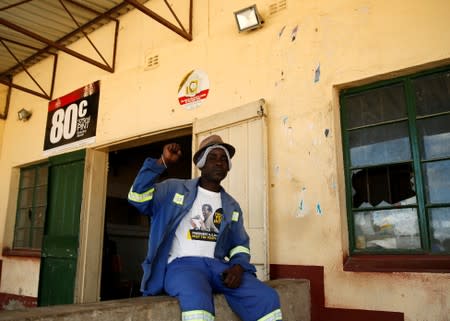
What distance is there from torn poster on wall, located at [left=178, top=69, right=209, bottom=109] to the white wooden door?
423 mm

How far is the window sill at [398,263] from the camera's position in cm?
289

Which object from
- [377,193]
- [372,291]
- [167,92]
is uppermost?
[167,92]

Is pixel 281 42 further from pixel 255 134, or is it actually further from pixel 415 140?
pixel 415 140

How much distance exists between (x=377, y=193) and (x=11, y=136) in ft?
21.4

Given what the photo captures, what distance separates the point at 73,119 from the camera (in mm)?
6188

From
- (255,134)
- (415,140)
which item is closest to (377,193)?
(415,140)

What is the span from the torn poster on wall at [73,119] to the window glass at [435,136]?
424 centimetres

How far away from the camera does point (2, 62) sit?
7.21m

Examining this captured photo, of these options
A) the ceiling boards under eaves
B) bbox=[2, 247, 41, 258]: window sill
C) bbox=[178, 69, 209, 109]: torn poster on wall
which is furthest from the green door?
bbox=[178, 69, 209, 109]: torn poster on wall

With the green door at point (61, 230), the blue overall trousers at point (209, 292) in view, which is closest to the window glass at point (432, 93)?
the blue overall trousers at point (209, 292)

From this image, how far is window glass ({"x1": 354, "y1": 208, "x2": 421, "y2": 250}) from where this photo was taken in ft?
10.3

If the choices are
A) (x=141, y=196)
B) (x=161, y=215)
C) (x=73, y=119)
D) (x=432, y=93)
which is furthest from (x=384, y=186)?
(x=73, y=119)

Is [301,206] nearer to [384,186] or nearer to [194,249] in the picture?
[384,186]

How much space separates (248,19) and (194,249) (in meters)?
2.70
